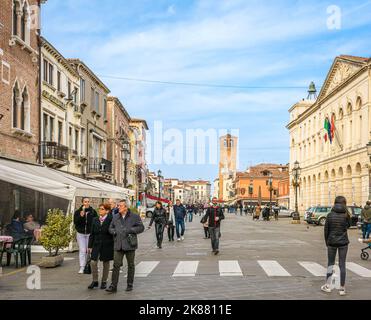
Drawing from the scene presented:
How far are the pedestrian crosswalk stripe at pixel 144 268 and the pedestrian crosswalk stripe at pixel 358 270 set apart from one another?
495cm

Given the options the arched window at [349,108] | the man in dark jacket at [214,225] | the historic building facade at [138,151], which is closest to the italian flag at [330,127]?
the arched window at [349,108]

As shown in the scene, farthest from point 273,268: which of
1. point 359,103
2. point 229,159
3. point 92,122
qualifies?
point 229,159

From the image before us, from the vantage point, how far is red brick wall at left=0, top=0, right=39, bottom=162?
908 inches

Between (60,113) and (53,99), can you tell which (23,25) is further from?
(60,113)

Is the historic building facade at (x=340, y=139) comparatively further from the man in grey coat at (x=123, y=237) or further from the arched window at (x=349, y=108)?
the man in grey coat at (x=123, y=237)

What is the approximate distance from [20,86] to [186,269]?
14514 mm

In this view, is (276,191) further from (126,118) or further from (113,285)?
(113,285)

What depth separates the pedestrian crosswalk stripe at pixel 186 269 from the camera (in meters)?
13.2

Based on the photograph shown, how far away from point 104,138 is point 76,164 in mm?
11551

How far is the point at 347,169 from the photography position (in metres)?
56.3

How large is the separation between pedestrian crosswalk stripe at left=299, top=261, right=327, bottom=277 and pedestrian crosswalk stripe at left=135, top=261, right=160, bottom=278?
389 centimetres

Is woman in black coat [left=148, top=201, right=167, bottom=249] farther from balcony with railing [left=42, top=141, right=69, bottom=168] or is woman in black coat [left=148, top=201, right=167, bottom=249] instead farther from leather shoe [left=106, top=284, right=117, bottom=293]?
leather shoe [left=106, top=284, right=117, bottom=293]

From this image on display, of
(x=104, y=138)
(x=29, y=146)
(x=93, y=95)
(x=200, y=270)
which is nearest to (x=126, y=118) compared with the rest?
(x=104, y=138)
